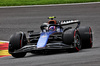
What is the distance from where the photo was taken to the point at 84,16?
20.4m

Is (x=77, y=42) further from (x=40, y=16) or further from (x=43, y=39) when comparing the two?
(x=40, y=16)

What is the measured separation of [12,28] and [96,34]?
16.4 feet

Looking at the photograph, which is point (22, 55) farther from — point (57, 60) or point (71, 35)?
point (57, 60)

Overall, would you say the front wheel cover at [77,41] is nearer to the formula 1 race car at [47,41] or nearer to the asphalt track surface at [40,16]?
the formula 1 race car at [47,41]

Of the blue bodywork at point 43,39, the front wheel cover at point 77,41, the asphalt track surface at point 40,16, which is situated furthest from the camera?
the asphalt track surface at point 40,16

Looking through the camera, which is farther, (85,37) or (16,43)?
(85,37)

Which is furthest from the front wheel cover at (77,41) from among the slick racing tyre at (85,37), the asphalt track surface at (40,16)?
the asphalt track surface at (40,16)

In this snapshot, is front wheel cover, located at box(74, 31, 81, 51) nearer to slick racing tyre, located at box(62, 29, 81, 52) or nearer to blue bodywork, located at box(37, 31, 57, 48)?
slick racing tyre, located at box(62, 29, 81, 52)

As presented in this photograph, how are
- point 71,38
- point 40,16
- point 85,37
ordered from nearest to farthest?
point 71,38 < point 85,37 < point 40,16

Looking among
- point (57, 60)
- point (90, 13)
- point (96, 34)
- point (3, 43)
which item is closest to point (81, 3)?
point (90, 13)

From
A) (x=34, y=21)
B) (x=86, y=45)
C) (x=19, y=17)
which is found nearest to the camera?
(x=86, y=45)

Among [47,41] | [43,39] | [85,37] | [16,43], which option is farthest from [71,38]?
[16,43]

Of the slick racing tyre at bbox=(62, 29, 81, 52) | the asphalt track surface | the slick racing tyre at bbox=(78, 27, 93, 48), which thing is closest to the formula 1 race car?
the slick racing tyre at bbox=(62, 29, 81, 52)

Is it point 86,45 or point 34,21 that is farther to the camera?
point 34,21
